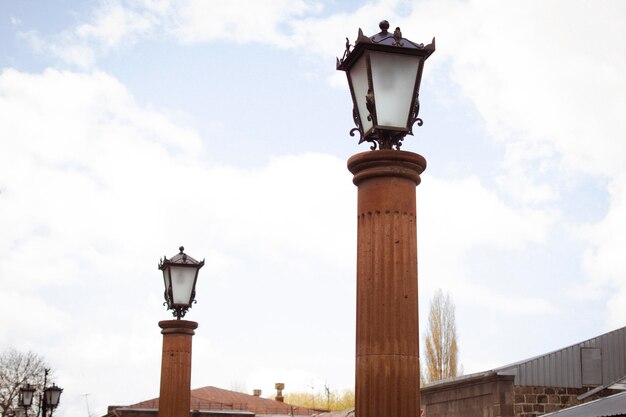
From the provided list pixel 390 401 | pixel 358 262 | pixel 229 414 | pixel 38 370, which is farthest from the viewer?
pixel 38 370

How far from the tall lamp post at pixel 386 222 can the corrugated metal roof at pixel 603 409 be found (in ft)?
38.8

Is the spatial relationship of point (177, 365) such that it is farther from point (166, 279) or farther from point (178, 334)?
point (166, 279)

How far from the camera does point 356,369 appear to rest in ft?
17.5

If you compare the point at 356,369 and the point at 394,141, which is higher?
the point at 394,141

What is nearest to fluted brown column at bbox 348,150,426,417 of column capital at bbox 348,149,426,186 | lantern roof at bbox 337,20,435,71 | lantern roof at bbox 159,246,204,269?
column capital at bbox 348,149,426,186

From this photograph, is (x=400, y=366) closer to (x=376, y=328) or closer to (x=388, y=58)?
(x=376, y=328)

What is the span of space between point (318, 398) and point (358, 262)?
8709 cm

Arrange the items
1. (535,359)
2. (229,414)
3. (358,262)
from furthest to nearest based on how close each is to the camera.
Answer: (229,414), (535,359), (358,262)

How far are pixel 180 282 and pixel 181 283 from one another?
2 cm

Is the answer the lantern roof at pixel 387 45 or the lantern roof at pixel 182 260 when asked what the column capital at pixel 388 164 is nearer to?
the lantern roof at pixel 387 45

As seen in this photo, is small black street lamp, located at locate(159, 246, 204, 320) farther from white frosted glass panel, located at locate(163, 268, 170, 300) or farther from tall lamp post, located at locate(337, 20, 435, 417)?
tall lamp post, located at locate(337, 20, 435, 417)

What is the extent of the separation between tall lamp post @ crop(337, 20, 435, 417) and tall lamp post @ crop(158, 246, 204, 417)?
6.63 meters

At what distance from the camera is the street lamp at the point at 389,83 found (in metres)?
5.43

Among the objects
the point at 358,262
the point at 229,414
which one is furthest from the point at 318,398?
the point at 358,262
